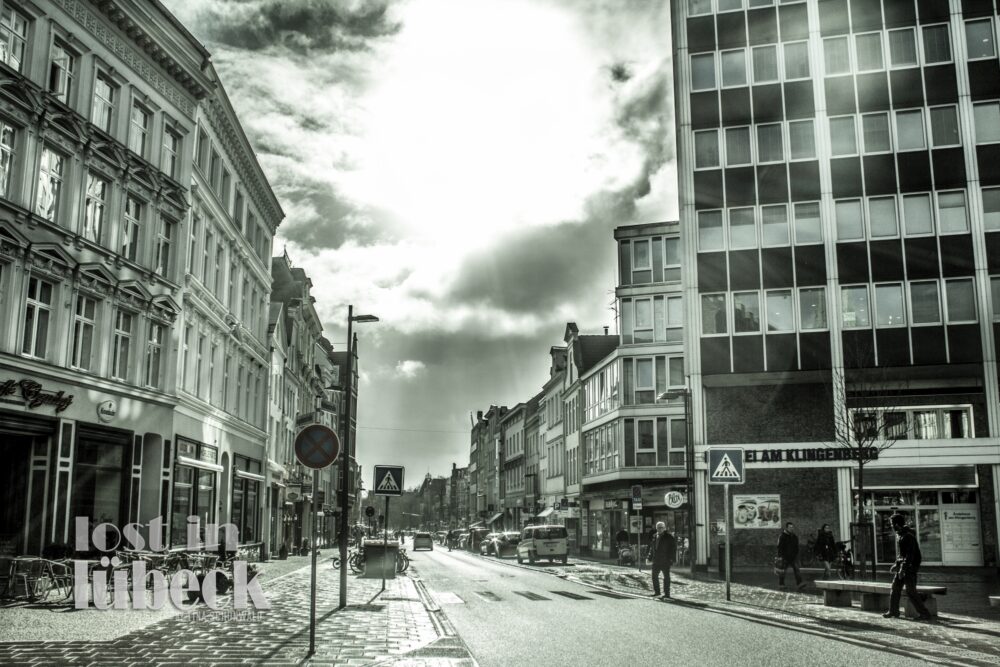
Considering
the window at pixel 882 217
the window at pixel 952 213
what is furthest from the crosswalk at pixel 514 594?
the window at pixel 952 213

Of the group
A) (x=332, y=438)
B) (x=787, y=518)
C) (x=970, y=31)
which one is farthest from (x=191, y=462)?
(x=970, y=31)

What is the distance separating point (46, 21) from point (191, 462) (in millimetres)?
13107

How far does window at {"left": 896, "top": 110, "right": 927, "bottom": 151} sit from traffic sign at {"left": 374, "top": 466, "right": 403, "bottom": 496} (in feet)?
77.2

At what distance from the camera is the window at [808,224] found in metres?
35.5

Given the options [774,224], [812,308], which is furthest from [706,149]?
[812,308]

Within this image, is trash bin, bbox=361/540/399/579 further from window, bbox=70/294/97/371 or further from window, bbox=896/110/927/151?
window, bbox=896/110/927/151

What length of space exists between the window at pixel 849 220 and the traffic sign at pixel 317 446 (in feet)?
89.7

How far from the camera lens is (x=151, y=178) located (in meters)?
26.1

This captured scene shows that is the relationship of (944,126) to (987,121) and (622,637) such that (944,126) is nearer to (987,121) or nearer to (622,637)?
(987,121)

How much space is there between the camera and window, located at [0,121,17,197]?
19922 mm

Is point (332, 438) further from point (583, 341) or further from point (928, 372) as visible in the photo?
point (583, 341)

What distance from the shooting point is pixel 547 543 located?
43156 mm

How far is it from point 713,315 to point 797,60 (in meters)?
10.1

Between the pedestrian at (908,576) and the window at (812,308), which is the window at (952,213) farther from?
the pedestrian at (908,576)
